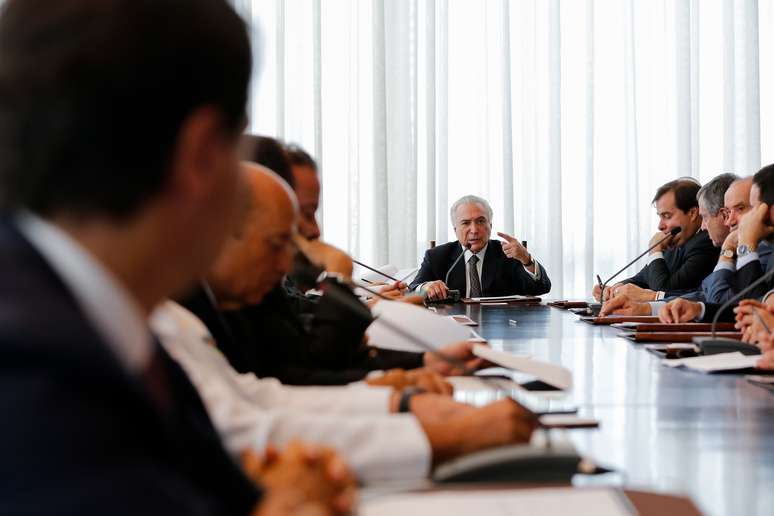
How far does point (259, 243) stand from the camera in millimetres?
1580

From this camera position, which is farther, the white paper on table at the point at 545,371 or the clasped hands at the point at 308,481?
the white paper on table at the point at 545,371

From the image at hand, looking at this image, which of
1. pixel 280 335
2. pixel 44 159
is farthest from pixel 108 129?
pixel 280 335

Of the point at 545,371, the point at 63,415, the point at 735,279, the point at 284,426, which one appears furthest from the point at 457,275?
the point at 63,415

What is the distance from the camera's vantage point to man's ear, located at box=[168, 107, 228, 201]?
667 millimetres

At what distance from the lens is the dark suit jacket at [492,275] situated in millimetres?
5824

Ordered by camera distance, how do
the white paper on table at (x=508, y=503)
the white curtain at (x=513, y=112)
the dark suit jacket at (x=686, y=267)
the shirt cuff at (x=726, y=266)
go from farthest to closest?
1. the white curtain at (x=513, y=112)
2. the dark suit jacket at (x=686, y=267)
3. the shirt cuff at (x=726, y=266)
4. the white paper on table at (x=508, y=503)

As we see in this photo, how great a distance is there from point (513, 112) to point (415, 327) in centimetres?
492

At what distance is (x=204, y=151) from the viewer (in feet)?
2.24

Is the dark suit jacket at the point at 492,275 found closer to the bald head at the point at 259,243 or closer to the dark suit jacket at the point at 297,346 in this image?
the dark suit jacket at the point at 297,346

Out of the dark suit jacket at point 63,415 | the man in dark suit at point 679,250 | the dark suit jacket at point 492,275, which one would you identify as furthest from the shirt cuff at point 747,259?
the dark suit jacket at point 63,415

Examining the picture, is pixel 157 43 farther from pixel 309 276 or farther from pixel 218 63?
pixel 309 276

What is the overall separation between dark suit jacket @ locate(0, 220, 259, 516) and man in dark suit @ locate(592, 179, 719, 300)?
4644 millimetres

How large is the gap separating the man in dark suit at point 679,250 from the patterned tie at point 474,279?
0.85 metres

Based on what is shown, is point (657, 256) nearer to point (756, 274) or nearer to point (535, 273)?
point (535, 273)
